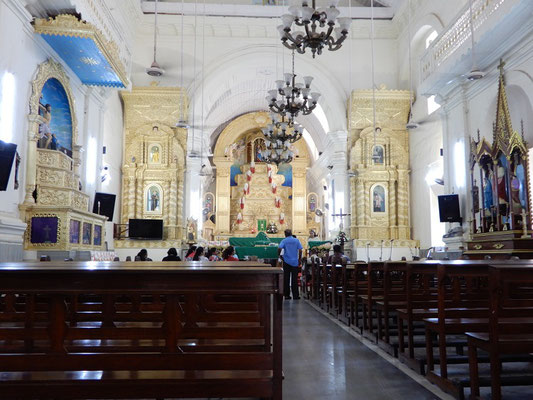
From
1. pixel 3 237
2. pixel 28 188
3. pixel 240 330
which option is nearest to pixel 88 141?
pixel 28 188

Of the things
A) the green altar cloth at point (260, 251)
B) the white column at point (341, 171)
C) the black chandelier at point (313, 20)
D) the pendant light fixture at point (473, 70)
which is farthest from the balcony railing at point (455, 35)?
the green altar cloth at point (260, 251)

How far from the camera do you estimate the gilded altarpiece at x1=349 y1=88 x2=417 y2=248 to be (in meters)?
15.0

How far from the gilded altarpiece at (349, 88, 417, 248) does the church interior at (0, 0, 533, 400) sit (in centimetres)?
6

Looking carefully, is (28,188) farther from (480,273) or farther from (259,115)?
(259,115)

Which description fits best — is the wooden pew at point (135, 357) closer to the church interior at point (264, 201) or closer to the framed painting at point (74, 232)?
the church interior at point (264, 201)

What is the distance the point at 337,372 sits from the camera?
3393 millimetres

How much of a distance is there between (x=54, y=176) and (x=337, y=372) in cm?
692

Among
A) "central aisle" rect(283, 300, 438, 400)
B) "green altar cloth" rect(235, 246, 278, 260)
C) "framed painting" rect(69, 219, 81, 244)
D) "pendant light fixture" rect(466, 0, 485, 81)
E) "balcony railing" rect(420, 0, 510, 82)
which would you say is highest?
"balcony railing" rect(420, 0, 510, 82)

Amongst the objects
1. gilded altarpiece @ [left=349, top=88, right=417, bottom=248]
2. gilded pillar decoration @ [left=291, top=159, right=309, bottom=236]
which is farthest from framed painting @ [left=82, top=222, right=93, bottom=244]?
gilded pillar decoration @ [left=291, top=159, right=309, bottom=236]

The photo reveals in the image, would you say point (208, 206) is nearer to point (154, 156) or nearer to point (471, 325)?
point (154, 156)

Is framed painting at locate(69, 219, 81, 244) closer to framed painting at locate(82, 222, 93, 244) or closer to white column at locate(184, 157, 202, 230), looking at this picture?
framed painting at locate(82, 222, 93, 244)

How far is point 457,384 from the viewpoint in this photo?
270 cm

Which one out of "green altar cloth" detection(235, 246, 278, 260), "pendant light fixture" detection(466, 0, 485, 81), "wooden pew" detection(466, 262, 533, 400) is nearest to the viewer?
"wooden pew" detection(466, 262, 533, 400)

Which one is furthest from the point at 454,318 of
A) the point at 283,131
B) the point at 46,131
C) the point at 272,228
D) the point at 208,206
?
the point at 208,206
